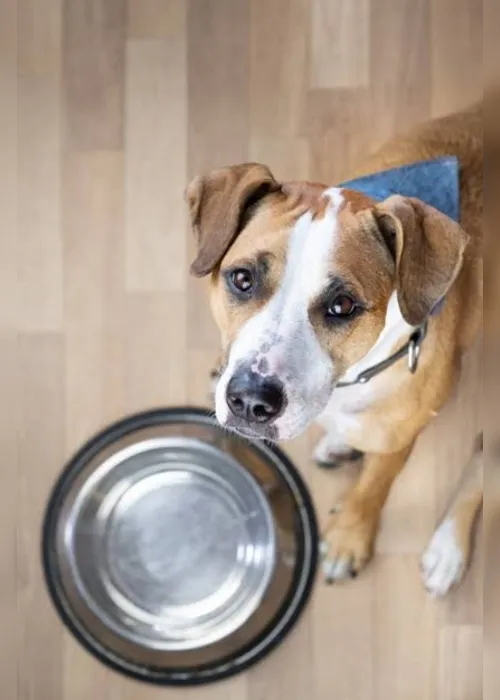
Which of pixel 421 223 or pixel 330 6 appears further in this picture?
pixel 330 6

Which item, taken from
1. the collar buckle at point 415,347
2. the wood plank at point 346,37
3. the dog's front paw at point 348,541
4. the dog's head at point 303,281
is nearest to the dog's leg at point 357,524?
the dog's front paw at point 348,541

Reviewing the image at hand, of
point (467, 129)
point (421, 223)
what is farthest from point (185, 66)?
point (421, 223)

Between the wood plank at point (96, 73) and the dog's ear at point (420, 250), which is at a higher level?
the wood plank at point (96, 73)

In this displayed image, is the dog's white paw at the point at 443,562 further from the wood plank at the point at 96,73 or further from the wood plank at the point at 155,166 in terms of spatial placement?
the wood plank at the point at 96,73

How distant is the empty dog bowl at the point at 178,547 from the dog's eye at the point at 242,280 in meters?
0.44

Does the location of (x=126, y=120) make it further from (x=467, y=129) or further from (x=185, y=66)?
(x=467, y=129)

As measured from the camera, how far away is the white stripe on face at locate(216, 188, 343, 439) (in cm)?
97

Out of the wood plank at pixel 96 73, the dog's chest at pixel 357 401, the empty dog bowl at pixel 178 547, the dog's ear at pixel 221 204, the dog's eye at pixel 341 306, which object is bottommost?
the empty dog bowl at pixel 178 547

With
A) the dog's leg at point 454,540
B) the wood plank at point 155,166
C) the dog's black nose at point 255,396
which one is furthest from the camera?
the wood plank at point 155,166

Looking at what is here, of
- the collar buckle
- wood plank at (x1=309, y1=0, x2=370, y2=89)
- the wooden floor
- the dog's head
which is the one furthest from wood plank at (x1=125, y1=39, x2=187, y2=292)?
the collar buckle

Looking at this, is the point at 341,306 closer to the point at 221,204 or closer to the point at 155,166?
the point at 221,204

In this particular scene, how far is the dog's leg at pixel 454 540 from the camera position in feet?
4.38

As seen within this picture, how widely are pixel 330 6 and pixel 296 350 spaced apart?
0.74 metres

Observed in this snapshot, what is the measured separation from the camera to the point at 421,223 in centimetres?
104
